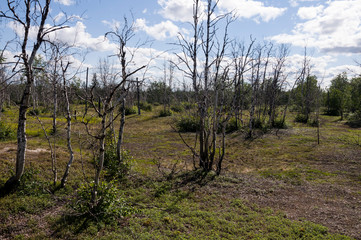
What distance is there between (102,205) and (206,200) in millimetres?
3089

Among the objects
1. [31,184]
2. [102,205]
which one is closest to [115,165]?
[31,184]

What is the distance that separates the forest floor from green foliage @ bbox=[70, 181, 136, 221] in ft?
0.62

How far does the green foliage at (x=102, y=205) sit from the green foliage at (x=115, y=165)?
250cm

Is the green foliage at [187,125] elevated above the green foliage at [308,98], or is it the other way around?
the green foliage at [308,98]

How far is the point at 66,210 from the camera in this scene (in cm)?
579

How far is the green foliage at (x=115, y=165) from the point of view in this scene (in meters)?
8.59

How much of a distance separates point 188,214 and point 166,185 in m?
2.09

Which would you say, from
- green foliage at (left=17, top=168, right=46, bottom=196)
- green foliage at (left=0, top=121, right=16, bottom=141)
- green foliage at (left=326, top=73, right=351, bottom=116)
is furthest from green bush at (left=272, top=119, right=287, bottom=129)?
green foliage at (left=17, top=168, right=46, bottom=196)

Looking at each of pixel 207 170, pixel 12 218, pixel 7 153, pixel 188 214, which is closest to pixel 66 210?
pixel 12 218

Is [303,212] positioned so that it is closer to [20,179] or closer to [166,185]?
[166,185]

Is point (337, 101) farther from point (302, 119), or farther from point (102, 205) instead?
point (102, 205)

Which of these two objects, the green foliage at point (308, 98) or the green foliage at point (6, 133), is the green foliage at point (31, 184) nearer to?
the green foliage at point (6, 133)

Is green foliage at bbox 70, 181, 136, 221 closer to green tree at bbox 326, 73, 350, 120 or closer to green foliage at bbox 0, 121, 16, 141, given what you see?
green foliage at bbox 0, 121, 16, 141

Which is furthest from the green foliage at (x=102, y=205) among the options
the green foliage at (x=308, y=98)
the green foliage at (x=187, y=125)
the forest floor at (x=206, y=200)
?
the green foliage at (x=308, y=98)
